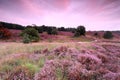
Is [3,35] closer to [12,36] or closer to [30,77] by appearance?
[12,36]

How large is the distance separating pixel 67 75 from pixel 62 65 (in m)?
0.82

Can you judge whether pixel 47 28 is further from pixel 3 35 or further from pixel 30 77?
pixel 30 77

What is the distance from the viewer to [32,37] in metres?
46.9

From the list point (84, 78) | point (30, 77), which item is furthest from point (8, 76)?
point (84, 78)

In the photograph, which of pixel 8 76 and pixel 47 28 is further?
pixel 47 28

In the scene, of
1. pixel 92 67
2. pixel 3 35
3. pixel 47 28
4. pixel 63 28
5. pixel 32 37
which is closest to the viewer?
pixel 92 67

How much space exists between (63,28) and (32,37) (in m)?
44.9

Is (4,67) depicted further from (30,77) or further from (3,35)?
(3,35)

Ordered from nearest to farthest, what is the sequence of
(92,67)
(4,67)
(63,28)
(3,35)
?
(4,67)
(92,67)
(3,35)
(63,28)

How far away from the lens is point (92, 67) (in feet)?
22.2

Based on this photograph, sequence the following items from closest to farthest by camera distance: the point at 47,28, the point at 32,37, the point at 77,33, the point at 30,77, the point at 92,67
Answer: the point at 30,77
the point at 92,67
the point at 32,37
the point at 77,33
the point at 47,28

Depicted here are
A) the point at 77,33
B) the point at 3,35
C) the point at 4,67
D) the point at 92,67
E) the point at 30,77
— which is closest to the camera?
the point at 30,77

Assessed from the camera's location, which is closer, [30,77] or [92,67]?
[30,77]

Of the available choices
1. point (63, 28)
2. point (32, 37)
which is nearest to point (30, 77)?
point (32, 37)
